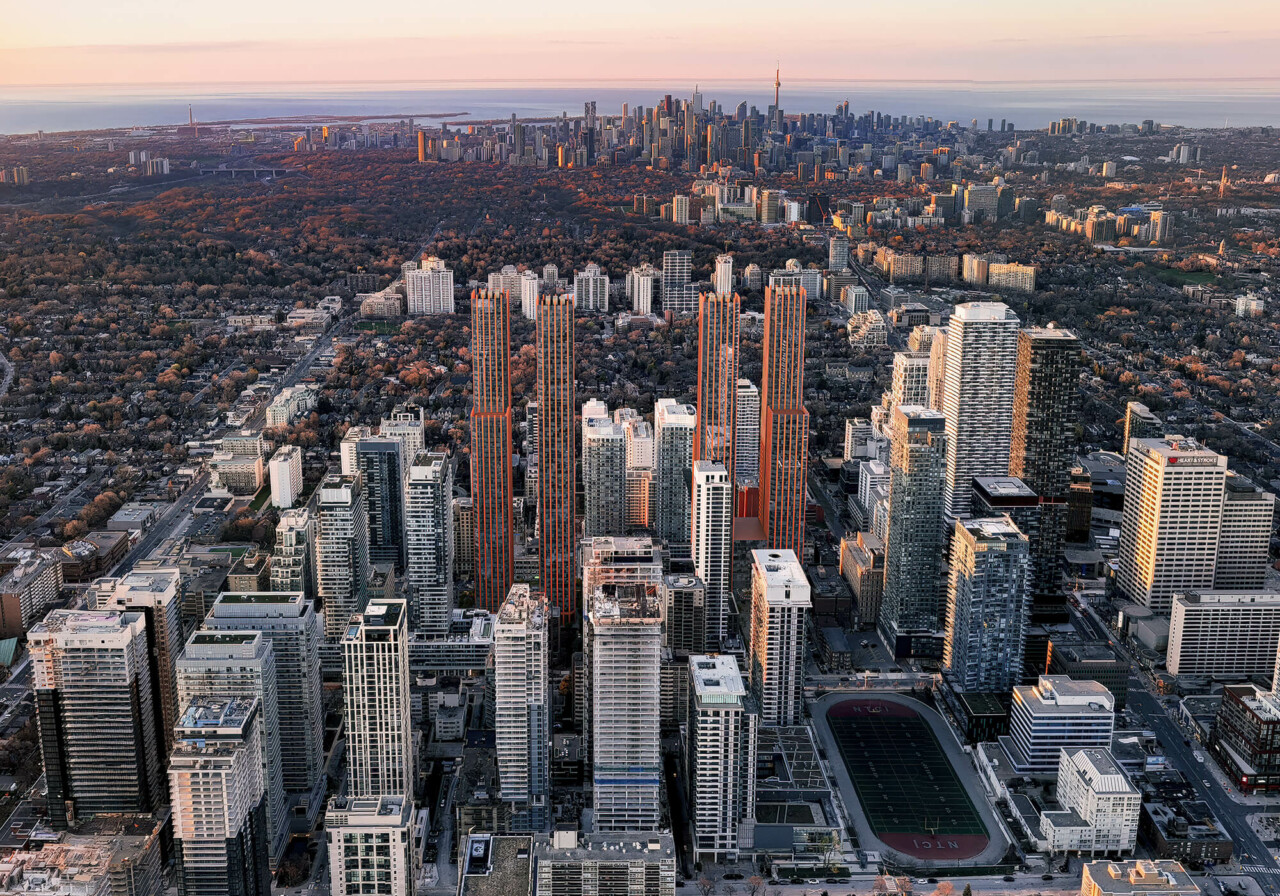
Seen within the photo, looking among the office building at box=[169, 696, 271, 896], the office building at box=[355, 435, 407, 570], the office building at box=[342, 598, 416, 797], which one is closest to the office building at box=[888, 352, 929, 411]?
the office building at box=[355, 435, 407, 570]

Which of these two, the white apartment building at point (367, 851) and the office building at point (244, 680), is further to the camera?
the office building at point (244, 680)

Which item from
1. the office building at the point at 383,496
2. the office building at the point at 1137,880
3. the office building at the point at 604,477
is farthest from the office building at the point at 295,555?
the office building at the point at 1137,880

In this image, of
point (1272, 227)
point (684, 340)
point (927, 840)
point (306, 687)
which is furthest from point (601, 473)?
point (1272, 227)

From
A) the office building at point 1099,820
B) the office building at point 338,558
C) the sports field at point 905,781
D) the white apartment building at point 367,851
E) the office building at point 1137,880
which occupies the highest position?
the office building at point 338,558

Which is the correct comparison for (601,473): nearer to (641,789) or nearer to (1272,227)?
(641,789)

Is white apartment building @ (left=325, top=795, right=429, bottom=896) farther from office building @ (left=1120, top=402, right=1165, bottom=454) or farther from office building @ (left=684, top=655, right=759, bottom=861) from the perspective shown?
office building @ (left=1120, top=402, right=1165, bottom=454)

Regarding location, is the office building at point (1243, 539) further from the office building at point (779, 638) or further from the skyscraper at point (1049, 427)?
the office building at point (779, 638)

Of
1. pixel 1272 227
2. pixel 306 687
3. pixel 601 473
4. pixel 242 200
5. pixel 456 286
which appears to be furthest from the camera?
pixel 242 200
